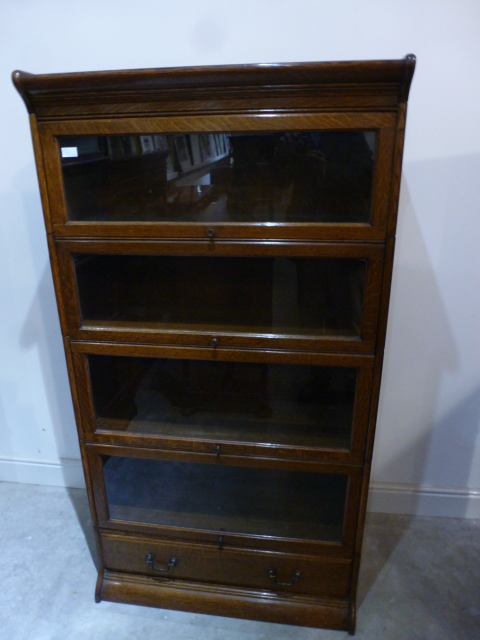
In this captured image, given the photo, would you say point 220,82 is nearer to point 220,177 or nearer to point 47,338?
point 220,177

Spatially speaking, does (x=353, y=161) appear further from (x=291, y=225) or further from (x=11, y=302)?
(x=11, y=302)

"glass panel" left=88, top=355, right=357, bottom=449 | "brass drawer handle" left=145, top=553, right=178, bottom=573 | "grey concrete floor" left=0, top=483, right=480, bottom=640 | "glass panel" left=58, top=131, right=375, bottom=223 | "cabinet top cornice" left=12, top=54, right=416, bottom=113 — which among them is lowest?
"grey concrete floor" left=0, top=483, right=480, bottom=640

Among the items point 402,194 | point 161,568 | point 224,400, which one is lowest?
point 161,568

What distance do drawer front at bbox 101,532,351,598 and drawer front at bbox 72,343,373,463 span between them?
11.6 inches

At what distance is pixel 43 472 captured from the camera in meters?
1.68

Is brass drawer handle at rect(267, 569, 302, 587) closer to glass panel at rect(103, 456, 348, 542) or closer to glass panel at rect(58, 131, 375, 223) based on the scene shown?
glass panel at rect(103, 456, 348, 542)

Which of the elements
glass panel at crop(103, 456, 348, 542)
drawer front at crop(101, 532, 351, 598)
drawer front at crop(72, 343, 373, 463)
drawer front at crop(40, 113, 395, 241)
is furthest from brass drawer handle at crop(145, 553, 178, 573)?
drawer front at crop(40, 113, 395, 241)

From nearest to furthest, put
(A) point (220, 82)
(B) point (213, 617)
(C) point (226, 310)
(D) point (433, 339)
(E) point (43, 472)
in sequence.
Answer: (A) point (220, 82) → (C) point (226, 310) → (B) point (213, 617) → (D) point (433, 339) → (E) point (43, 472)

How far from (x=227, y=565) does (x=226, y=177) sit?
3.09 ft

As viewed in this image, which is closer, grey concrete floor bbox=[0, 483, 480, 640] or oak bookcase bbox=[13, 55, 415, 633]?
oak bookcase bbox=[13, 55, 415, 633]

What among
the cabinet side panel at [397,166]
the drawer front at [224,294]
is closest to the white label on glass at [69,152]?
the drawer front at [224,294]

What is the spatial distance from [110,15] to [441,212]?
3.23 feet

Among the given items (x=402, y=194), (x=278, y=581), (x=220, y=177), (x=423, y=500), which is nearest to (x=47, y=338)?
(x=220, y=177)

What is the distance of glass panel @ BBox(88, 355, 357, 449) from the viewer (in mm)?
1068
